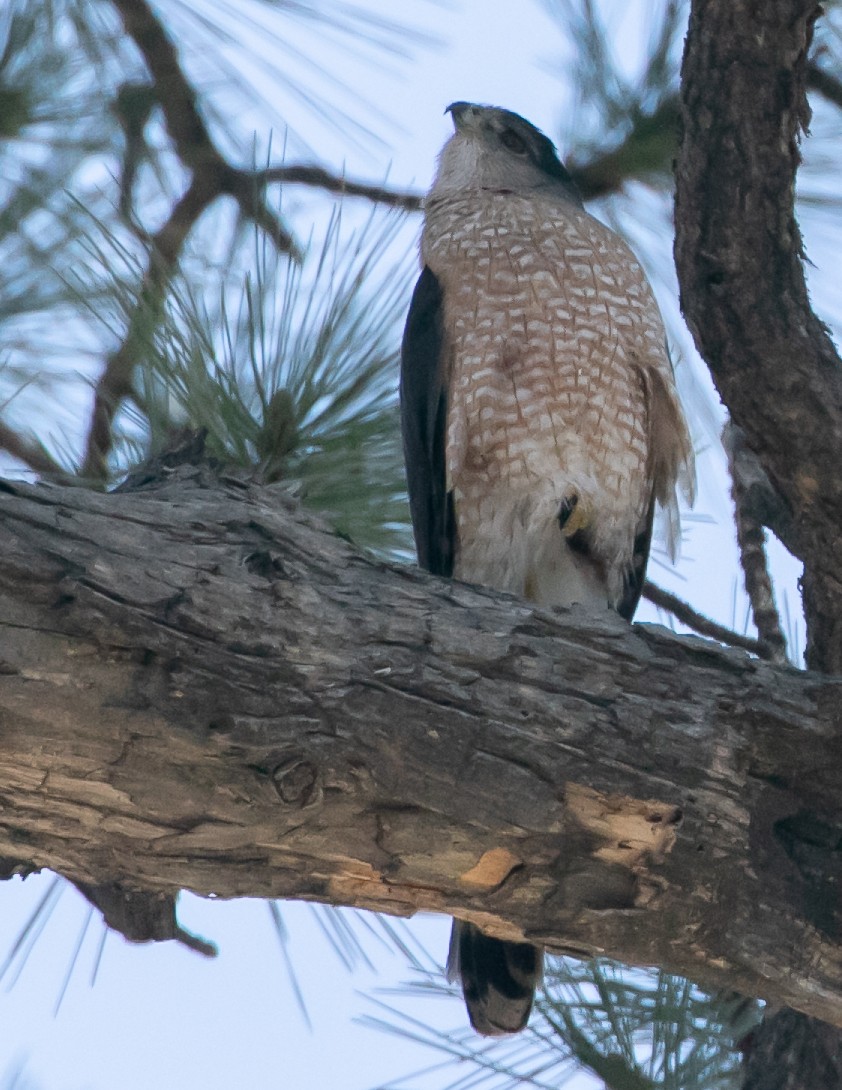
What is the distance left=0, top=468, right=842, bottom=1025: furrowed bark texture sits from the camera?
6.37 feet

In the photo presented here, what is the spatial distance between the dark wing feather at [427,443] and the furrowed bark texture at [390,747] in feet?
3.33

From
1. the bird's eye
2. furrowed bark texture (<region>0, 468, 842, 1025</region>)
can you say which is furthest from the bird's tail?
the bird's eye

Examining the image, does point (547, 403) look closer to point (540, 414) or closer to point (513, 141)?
point (540, 414)

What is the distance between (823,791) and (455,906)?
675mm

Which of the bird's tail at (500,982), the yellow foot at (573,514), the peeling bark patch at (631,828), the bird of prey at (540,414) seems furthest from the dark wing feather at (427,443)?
the peeling bark patch at (631,828)

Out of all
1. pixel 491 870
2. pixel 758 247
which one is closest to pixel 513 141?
pixel 758 247

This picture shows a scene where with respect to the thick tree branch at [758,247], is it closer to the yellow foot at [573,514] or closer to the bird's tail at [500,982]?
the yellow foot at [573,514]

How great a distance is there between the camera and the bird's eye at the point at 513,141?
4.32m

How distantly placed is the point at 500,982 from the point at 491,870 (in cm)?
58

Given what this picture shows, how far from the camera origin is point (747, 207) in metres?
2.54

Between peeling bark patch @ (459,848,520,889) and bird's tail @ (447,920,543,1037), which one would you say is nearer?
peeling bark patch @ (459,848,520,889)

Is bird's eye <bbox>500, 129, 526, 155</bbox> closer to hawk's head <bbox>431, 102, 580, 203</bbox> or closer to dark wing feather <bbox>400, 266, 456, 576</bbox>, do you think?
hawk's head <bbox>431, 102, 580, 203</bbox>

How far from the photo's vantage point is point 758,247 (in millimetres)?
2561

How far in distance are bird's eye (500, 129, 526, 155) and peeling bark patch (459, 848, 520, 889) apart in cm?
277
